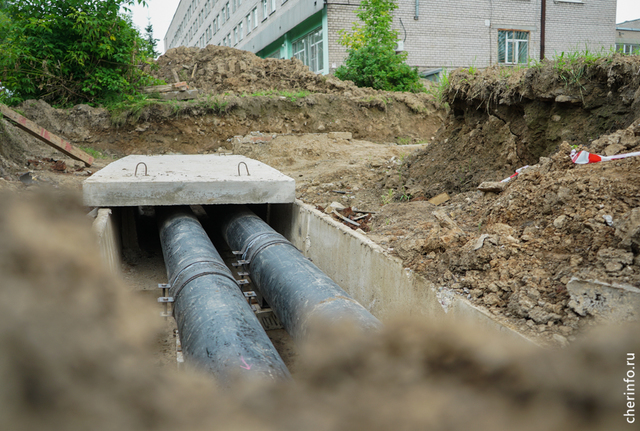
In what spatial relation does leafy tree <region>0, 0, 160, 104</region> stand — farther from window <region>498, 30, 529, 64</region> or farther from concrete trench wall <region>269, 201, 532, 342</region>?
window <region>498, 30, 529, 64</region>

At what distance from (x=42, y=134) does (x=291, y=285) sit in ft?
17.6

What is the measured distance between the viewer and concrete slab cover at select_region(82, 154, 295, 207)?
461cm

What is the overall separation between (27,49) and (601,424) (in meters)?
11.8

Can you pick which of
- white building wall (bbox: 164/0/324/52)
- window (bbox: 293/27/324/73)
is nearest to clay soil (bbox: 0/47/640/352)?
window (bbox: 293/27/324/73)

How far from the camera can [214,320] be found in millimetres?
2783

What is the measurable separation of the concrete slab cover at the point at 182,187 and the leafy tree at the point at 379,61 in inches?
352

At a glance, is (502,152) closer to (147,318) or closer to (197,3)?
(147,318)

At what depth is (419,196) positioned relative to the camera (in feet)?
17.5

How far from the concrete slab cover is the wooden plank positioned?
76.4 inches

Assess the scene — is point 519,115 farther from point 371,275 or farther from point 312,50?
point 312,50

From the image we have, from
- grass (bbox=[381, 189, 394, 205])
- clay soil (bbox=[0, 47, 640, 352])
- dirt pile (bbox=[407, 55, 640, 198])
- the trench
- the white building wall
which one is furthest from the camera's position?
the white building wall

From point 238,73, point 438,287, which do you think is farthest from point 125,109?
point 438,287

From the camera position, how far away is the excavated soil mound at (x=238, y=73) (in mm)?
12883

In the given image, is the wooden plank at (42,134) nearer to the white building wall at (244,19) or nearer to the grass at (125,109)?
the grass at (125,109)
